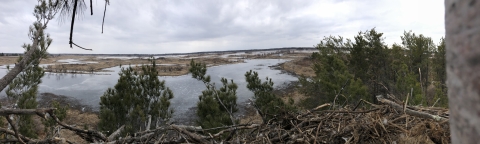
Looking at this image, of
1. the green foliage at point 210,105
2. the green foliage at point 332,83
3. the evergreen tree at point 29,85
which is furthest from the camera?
the green foliage at point 332,83

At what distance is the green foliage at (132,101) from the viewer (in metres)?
7.93

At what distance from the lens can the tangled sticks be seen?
161 cm

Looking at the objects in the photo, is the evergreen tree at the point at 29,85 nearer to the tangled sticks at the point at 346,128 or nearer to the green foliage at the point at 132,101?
the green foliage at the point at 132,101

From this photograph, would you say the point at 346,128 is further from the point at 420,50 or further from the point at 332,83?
the point at 420,50

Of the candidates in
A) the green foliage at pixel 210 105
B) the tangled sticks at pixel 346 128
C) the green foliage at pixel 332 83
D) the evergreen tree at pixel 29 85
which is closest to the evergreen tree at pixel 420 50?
the green foliage at pixel 332 83

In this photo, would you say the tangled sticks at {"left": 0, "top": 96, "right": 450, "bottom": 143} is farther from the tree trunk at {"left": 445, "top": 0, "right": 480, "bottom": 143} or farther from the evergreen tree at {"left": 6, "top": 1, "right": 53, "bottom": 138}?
the evergreen tree at {"left": 6, "top": 1, "right": 53, "bottom": 138}

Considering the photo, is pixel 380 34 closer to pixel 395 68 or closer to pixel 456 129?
pixel 395 68

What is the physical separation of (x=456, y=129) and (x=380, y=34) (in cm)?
1557

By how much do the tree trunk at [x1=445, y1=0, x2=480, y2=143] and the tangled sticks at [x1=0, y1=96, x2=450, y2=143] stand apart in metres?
1.49

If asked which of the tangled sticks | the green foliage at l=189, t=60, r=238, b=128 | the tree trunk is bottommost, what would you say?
the green foliage at l=189, t=60, r=238, b=128

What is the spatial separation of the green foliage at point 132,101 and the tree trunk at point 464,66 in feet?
26.8

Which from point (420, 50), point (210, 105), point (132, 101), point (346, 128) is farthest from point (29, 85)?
point (420, 50)

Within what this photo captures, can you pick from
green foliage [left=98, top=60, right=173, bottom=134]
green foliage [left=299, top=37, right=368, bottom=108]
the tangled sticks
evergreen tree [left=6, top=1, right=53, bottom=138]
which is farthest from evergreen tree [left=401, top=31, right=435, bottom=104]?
evergreen tree [left=6, top=1, right=53, bottom=138]

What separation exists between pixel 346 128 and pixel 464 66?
1.62 metres
